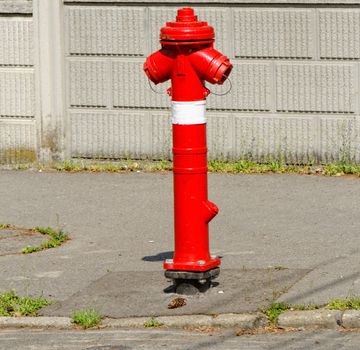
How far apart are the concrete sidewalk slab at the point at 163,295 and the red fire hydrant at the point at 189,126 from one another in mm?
185

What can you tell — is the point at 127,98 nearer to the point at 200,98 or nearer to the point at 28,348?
the point at 200,98

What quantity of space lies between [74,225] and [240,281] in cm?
284

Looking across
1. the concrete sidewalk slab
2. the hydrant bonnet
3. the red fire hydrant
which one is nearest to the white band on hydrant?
the red fire hydrant

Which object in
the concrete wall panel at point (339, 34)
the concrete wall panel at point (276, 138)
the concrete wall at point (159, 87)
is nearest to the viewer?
the concrete wall panel at point (339, 34)

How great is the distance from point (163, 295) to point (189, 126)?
1.14m

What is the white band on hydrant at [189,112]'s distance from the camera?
336 inches

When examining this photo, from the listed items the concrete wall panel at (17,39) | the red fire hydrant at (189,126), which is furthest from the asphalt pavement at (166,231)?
the concrete wall panel at (17,39)

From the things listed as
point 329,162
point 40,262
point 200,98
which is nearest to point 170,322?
point 200,98

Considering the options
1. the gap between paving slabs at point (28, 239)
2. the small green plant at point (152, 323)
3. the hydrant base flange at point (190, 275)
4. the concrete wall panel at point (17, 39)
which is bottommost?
the small green plant at point (152, 323)

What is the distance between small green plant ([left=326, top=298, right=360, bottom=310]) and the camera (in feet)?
26.6

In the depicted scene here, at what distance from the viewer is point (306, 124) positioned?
13656 millimetres

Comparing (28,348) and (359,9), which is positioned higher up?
(359,9)

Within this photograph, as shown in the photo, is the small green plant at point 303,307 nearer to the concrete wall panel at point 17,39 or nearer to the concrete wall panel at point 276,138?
the concrete wall panel at point 276,138

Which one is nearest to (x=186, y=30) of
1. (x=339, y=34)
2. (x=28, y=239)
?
(x=28, y=239)
